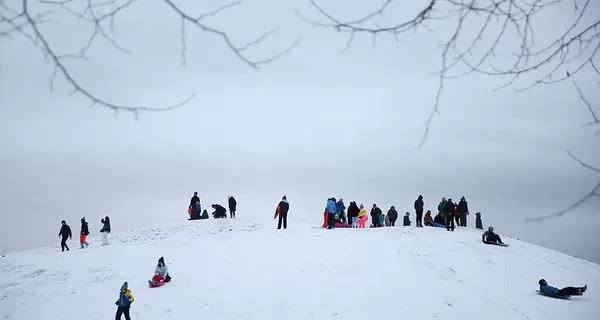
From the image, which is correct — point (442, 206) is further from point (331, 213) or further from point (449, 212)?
point (331, 213)

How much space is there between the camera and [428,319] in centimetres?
1398

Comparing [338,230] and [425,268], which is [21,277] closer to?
[338,230]

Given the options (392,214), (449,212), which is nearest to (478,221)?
(449,212)

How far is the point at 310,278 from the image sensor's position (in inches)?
664

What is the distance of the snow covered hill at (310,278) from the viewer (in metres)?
14.6

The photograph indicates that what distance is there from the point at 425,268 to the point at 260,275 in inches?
250

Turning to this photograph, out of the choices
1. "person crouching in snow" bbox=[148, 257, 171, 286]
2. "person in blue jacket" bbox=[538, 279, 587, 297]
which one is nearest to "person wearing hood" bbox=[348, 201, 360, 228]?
"person in blue jacket" bbox=[538, 279, 587, 297]

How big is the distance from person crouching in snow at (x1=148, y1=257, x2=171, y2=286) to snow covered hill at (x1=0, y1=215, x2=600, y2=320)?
302mm

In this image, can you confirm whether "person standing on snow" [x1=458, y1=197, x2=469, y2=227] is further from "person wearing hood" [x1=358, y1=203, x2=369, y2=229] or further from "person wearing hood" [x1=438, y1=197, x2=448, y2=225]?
"person wearing hood" [x1=358, y1=203, x2=369, y2=229]

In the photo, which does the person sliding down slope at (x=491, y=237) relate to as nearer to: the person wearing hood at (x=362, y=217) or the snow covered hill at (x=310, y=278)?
the snow covered hill at (x=310, y=278)

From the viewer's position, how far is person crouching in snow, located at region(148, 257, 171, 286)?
1627 cm

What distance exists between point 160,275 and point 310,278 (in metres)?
5.26

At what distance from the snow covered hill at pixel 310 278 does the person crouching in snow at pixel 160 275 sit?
0.99 feet

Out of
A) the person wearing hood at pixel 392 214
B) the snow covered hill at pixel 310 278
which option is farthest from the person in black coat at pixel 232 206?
the person wearing hood at pixel 392 214
